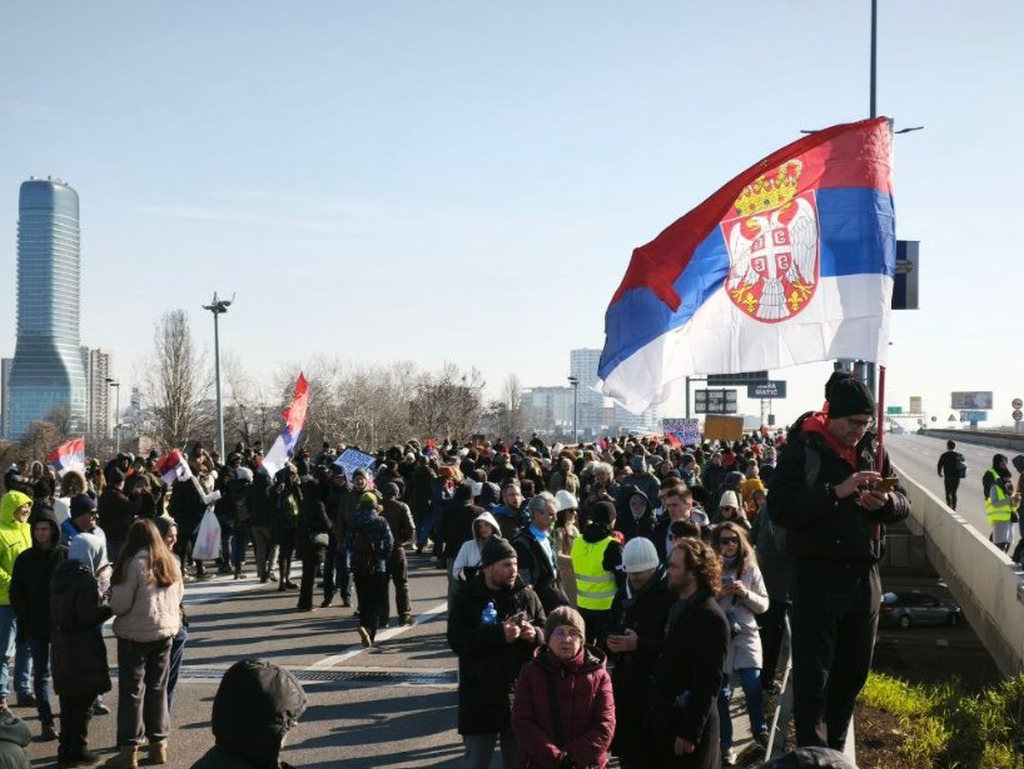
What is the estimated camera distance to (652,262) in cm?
781

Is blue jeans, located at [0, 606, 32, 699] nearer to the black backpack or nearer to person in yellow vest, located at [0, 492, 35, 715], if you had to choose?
person in yellow vest, located at [0, 492, 35, 715]

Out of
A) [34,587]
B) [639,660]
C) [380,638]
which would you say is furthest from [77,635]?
[380,638]

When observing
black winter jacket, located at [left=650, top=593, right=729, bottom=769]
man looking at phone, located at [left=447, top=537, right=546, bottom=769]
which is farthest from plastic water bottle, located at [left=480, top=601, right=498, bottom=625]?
black winter jacket, located at [left=650, top=593, right=729, bottom=769]

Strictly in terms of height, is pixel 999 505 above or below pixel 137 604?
below

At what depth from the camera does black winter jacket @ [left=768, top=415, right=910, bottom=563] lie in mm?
5168

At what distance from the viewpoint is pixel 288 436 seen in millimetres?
19281

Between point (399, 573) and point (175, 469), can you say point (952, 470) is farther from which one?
point (175, 469)

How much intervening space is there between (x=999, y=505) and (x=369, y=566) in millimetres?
13560

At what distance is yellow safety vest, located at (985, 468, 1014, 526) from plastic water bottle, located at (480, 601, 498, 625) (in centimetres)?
1675

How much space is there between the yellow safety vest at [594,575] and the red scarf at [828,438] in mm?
3864

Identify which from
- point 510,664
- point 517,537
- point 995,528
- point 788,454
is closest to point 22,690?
point 517,537

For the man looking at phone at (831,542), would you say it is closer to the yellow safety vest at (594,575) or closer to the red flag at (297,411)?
the yellow safety vest at (594,575)

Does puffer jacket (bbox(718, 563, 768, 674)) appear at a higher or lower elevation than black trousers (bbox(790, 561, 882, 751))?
lower

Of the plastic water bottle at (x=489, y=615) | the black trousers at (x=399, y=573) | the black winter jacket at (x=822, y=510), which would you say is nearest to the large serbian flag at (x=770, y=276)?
the black winter jacket at (x=822, y=510)
